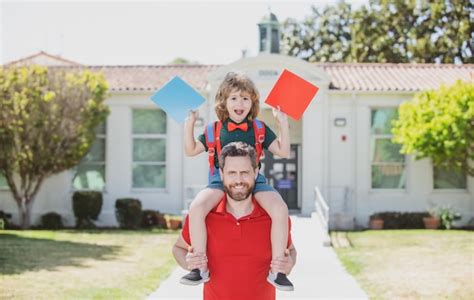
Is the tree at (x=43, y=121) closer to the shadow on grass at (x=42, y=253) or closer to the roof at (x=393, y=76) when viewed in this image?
the shadow on grass at (x=42, y=253)

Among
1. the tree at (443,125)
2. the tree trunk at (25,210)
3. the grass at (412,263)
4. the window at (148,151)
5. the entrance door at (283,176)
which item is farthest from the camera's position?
the entrance door at (283,176)

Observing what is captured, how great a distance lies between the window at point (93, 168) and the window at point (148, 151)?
841 millimetres

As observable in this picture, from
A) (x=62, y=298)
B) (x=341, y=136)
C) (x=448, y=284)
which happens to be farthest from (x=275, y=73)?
(x=62, y=298)

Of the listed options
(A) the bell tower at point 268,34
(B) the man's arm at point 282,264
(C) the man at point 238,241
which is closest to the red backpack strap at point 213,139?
(C) the man at point 238,241

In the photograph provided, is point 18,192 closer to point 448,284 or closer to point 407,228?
point 407,228

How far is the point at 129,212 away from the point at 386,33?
18249mm

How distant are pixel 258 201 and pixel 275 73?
14443 millimetres

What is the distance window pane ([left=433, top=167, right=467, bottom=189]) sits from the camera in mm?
19172

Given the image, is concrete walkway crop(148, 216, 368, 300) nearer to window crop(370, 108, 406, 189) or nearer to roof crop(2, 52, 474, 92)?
window crop(370, 108, 406, 189)

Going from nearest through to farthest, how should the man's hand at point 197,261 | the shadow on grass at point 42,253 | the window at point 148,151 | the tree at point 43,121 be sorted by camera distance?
the man's hand at point 197,261
the shadow on grass at point 42,253
the tree at point 43,121
the window at point 148,151

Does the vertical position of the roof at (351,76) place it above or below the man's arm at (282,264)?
above

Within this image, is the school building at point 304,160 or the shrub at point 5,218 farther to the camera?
the school building at point 304,160

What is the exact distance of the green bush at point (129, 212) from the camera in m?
18.2

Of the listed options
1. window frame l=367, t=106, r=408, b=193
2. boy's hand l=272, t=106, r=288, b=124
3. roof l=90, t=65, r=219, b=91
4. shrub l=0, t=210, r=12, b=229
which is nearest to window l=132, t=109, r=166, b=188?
roof l=90, t=65, r=219, b=91
